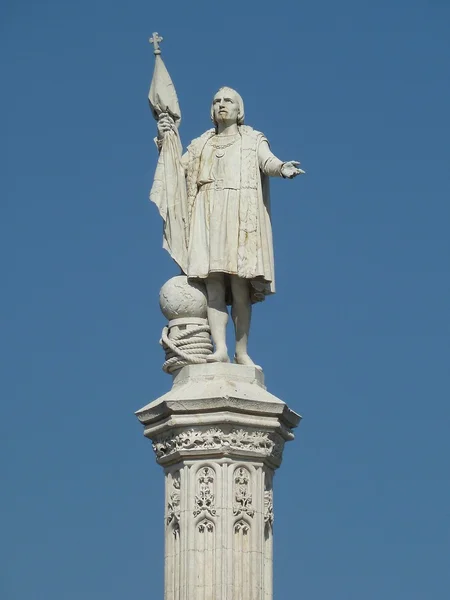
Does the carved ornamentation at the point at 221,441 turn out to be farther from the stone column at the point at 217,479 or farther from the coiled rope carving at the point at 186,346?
the coiled rope carving at the point at 186,346

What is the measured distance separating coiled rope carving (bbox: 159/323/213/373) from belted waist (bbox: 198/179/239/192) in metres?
2.22

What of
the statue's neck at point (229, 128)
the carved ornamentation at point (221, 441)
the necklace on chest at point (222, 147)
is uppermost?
the statue's neck at point (229, 128)

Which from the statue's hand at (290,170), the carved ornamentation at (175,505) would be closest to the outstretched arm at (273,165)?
the statue's hand at (290,170)

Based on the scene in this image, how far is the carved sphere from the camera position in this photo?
34500mm

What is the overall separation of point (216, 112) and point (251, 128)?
0.62 m

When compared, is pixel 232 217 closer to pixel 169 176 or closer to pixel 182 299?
pixel 169 176

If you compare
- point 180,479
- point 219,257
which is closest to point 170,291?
point 219,257

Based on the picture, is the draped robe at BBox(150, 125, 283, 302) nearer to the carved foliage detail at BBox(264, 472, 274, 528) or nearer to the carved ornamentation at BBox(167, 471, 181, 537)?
the carved foliage detail at BBox(264, 472, 274, 528)

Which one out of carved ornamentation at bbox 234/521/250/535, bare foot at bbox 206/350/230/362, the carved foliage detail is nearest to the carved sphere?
bare foot at bbox 206/350/230/362

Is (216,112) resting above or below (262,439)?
above

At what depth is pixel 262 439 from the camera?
111 ft

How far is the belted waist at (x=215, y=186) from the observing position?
114 ft

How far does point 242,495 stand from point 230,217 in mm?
4518

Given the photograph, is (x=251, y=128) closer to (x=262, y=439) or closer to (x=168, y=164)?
(x=168, y=164)
